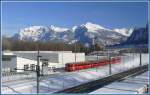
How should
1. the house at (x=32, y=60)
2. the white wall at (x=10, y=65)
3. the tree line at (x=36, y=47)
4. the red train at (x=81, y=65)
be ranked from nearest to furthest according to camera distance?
the white wall at (x=10, y=65), the house at (x=32, y=60), the red train at (x=81, y=65), the tree line at (x=36, y=47)

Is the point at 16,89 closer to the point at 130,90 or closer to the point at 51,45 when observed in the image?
Answer: the point at 130,90

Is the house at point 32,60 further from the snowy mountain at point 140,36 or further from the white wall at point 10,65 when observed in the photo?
the snowy mountain at point 140,36

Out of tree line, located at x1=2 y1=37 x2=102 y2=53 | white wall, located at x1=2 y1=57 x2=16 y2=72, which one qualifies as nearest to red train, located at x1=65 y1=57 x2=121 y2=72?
white wall, located at x1=2 y1=57 x2=16 y2=72

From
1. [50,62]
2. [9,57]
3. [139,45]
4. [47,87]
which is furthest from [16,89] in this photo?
[139,45]

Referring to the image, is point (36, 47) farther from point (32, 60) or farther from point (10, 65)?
point (10, 65)

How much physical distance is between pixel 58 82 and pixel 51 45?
92.2 metres

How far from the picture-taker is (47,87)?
40.4 m

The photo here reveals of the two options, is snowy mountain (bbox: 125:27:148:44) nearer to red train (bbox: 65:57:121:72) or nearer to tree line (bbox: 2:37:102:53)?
tree line (bbox: 2:37:102:53)

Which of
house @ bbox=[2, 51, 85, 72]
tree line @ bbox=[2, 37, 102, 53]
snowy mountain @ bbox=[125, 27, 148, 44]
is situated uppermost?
snowy mountain @ bbox=[125, 27, 148, 44]

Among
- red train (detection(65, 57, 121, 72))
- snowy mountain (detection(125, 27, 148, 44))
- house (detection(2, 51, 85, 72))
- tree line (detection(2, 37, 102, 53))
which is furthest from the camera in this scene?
snowy mountain (detection(125, 27, 148, 44))

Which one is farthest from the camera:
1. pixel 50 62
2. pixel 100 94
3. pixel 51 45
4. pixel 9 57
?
pixel 51 45

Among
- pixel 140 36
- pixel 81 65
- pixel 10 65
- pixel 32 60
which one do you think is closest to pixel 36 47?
pixel 81 65

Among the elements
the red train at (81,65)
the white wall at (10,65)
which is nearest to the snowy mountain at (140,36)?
the red train at (81,65)

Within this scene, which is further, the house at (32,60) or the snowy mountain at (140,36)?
the snowy mountain at (140,36)
